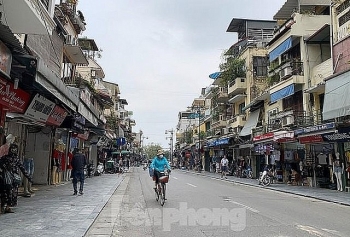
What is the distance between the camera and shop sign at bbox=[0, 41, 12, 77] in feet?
23.3

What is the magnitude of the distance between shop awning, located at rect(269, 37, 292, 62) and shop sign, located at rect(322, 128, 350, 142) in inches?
356

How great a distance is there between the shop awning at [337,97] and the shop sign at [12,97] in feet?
45.6

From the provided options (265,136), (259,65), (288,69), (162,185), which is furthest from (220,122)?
(162,185)

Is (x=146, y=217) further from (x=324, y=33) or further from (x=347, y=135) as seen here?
(x=324, y=33)

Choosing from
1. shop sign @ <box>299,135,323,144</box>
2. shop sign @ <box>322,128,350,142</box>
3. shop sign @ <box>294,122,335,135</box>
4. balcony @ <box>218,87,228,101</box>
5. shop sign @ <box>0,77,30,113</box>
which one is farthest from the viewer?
balcony @ <box>218,87,228,101</box>

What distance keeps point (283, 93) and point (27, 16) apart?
20.8 metres

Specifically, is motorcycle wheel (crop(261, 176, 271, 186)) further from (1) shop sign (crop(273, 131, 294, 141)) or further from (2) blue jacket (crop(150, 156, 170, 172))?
(2) blue jacket (crop(150, 156, 170, 172))

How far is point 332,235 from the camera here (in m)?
7.50

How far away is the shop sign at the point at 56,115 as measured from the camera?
13857 millimetres

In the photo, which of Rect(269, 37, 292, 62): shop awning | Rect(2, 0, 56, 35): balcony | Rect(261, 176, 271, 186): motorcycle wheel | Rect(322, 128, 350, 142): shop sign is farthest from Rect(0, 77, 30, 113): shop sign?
Rect(269, 37, 292, 62): shop awning

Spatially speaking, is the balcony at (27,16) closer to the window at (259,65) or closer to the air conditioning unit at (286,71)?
the air conditioning unit at (286,71)

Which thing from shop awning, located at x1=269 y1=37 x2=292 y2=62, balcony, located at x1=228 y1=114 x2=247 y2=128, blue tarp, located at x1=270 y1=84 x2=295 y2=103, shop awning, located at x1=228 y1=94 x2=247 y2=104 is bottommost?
balcony, located at x1=228 y1=114 x2=247 y2=128

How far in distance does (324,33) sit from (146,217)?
1976 cm

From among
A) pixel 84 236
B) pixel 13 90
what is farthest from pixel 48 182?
pixel 84 236
